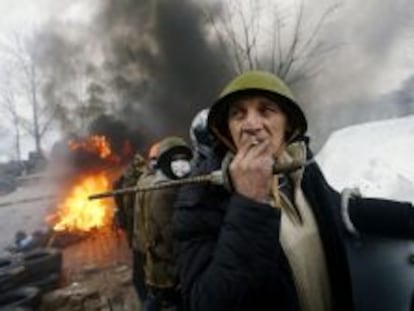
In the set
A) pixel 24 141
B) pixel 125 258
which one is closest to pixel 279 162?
pixel 125 258

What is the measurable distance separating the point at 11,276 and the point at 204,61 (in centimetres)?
1482

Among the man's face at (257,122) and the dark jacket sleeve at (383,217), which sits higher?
the man's face at (257,122)

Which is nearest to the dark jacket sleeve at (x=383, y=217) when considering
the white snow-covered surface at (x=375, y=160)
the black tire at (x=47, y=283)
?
the white snow-covered surface at (x=375, y=160)

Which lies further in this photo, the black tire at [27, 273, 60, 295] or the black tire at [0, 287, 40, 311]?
the black tire at [27, 273, 60, 295]

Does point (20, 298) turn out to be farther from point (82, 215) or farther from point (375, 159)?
point (82, 215)

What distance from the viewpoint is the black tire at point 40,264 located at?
29.9ft

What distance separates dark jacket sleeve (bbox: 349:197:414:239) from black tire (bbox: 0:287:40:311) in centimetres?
646

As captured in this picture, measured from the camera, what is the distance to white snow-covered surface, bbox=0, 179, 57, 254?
58.2 feet

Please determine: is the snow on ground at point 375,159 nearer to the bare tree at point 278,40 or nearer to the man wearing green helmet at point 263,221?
the man wearing green helmet at point 263,221

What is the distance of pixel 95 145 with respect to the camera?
20719 millimetres

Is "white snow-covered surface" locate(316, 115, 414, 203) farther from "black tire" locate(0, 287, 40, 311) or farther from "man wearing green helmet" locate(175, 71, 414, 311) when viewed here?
"black tire" locate(0, 287, 40, 311)

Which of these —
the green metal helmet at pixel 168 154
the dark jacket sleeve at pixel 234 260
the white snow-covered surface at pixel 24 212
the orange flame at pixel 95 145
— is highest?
the orange flame at pixel 95 145

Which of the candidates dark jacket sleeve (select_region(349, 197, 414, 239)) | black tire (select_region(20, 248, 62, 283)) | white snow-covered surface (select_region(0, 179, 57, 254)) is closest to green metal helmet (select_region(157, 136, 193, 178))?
dark jacket sleeve (select_region(349, 197, 414, 239))

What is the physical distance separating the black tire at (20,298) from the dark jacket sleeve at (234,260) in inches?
260
